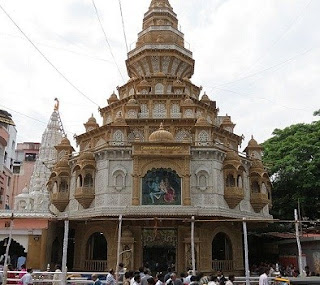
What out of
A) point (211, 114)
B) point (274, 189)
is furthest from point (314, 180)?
point (211, 114)

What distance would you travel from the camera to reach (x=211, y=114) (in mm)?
34000

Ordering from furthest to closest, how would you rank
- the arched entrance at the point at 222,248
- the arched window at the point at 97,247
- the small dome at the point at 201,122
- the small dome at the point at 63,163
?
the small dome at the point at 63,163 → the small dome at the point at 201,122 → the arched window at the point at 97,247 → the arched entrance at the point at 222,248

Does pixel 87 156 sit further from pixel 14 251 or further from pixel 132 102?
pixel 14 251

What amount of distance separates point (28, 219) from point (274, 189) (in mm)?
22859

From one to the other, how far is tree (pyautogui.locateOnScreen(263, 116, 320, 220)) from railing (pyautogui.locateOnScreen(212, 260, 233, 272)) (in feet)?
36.8

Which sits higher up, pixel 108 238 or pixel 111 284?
pixel 108 238

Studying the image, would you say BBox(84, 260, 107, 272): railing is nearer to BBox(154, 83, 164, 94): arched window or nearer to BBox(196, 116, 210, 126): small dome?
BBox(196, 116, 210, 126): small dome

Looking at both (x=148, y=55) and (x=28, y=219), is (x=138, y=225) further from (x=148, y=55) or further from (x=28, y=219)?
(x=148, y=55)

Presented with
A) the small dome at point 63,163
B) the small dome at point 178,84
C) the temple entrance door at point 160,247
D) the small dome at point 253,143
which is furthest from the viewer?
the small dome at point 178,84

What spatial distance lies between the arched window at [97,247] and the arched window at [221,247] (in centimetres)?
793

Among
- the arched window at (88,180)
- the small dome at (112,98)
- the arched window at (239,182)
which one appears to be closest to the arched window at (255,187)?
the arched window at (239,182)

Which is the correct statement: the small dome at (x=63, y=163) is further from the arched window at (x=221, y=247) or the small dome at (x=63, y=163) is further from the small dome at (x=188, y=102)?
the arched window at (x=221, y=247)

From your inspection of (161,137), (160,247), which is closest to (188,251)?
(160,247)

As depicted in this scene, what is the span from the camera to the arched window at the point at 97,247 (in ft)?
92.5
